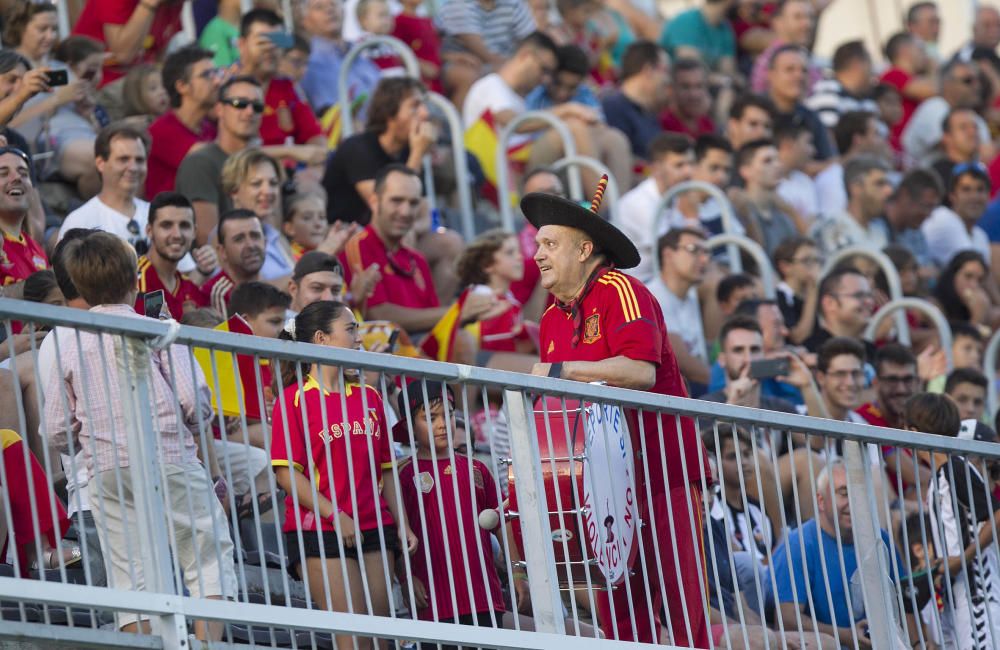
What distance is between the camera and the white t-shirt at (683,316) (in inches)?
460

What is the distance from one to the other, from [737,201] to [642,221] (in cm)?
134

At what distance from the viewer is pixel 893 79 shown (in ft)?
61.8

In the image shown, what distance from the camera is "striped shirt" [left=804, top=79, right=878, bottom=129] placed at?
57.2ft

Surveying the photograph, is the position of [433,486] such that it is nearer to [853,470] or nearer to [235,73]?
[853,470]

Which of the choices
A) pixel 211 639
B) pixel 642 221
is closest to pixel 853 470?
pixel 211 639

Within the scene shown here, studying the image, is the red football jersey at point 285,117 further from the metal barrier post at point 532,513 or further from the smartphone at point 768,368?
the metal barrier post at point 532,513

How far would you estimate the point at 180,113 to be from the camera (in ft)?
37.0

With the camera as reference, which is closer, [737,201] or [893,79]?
[737,201]

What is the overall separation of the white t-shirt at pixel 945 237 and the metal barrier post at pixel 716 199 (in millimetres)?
2744

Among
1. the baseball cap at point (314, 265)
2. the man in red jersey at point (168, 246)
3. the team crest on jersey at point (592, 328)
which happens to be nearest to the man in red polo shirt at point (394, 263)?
the baseball cap at point (314, 265)

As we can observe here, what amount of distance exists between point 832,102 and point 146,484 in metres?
12.5

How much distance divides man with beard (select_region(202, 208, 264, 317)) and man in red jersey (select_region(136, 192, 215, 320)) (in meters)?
0.27

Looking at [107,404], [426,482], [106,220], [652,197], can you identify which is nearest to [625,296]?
[426,482]

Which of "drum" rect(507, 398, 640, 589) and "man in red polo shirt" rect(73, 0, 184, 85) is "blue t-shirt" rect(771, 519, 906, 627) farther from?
"man in red polo shirt" rect(73, 0, 184, 85)
